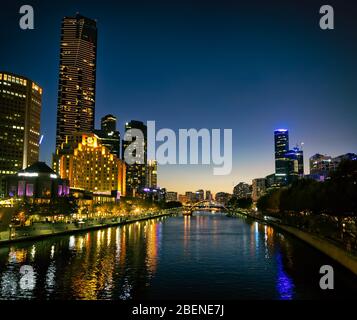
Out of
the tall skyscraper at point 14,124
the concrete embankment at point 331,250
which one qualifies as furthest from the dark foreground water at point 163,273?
the tall skyscraper at point 14,124

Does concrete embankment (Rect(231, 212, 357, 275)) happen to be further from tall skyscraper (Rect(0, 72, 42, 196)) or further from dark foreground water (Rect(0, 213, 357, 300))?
tall skyscraper (Rect(0, 72, 42, 196))

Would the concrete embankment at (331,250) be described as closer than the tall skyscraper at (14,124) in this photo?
Yes

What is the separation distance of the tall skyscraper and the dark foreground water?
15050cm

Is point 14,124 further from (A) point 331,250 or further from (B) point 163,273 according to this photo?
(A) point 331,250

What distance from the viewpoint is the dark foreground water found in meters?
27.1

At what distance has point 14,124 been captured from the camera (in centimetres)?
19375

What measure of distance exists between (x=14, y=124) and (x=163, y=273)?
179048 mm

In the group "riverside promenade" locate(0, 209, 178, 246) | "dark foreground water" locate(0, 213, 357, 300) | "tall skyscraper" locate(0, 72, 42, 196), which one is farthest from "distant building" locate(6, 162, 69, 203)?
"dark foreground water" locate(0, 213, 357, 300)

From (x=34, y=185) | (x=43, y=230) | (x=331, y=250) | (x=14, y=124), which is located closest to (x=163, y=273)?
(x=331, y=250)

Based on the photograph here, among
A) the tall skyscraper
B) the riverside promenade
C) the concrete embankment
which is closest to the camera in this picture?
the concrete embankment

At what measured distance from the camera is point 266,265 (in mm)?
39344

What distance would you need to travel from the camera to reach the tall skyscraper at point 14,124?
624 ft

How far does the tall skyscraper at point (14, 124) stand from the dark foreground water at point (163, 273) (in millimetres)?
150501

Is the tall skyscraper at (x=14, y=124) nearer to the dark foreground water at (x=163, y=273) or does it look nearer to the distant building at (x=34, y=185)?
the distant building at (x=34, y=185)
